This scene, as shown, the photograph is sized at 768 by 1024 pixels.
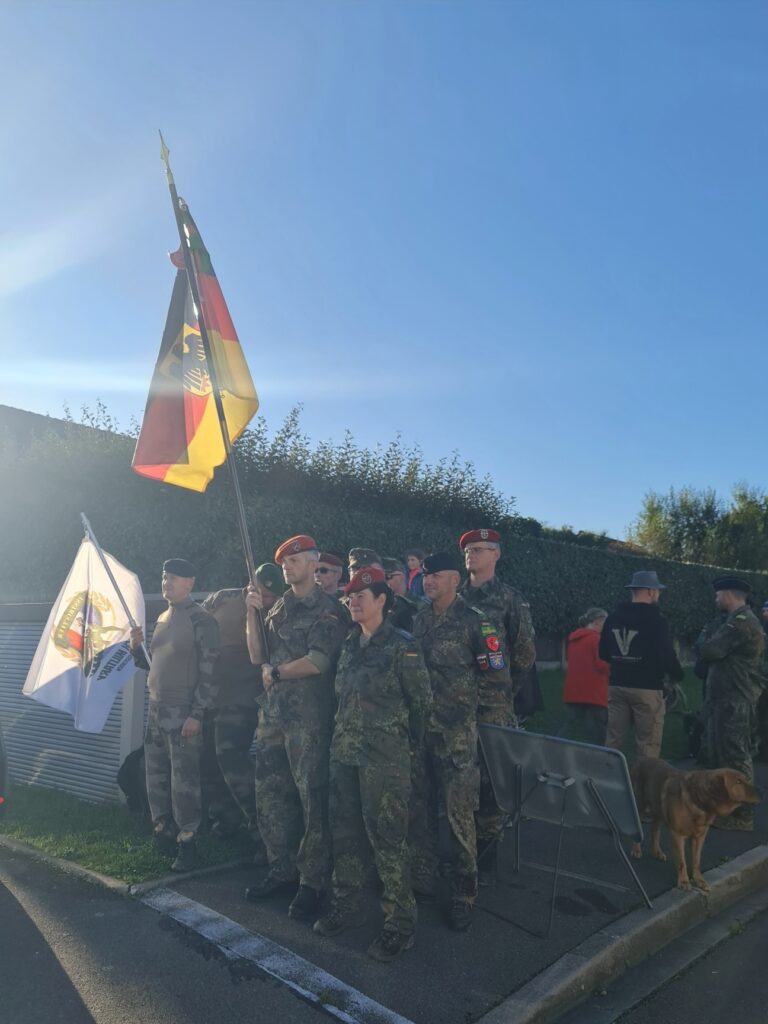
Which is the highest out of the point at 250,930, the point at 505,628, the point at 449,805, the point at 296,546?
the point at 296,546

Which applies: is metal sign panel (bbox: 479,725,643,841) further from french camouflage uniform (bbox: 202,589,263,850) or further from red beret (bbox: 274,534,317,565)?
french camouflage uniform (bbox: 202,589,263,850)

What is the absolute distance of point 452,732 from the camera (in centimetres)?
488

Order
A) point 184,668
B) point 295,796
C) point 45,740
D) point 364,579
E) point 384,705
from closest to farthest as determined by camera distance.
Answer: point 384,705, point 364,579, point 295,796, point 184,668, point 45,740

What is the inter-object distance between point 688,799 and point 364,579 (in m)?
2.46

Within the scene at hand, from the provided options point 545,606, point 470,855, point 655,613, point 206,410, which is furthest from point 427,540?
point 470,855

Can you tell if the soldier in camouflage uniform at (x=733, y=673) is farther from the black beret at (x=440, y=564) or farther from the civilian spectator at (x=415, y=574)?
the black beret at (x=440, y=564)

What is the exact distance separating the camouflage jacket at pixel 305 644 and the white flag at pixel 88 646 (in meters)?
1.80

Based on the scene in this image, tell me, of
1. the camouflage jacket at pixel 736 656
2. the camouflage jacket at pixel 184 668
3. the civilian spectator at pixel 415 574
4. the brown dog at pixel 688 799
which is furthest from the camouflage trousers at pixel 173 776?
the camouflage jacket at pixel 736 656

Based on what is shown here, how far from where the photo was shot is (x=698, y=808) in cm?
511

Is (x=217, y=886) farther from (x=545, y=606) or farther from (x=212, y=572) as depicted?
(x=545, y=606)

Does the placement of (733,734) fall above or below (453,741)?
above

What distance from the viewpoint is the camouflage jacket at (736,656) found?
6996mm

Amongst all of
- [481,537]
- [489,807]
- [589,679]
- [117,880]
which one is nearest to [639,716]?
[589,679]

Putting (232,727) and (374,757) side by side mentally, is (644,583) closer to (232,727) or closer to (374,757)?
(374,757)
